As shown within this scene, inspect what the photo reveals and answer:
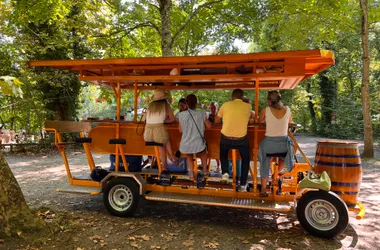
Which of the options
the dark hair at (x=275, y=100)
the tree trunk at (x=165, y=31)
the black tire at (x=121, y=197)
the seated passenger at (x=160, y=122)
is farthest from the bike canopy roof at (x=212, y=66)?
the tree trunk at (x=165, y=31)

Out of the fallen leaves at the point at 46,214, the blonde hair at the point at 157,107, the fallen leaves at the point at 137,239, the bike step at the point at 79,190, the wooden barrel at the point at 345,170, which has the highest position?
→ the blonde hair at the point at 157,107

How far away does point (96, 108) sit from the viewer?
231 feet

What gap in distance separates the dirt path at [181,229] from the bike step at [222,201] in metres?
0.40

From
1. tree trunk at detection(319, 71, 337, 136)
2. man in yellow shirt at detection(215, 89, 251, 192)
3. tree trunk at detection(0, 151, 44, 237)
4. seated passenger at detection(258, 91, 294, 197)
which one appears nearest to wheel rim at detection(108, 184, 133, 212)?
tree trunk at detection(0, 151, 44, 237)

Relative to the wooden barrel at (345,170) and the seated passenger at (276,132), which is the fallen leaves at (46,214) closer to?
the seated passenger at (276,132)

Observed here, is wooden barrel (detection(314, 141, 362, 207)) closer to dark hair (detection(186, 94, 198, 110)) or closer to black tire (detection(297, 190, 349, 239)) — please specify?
black tire (detection(297, 190, 349, 239))

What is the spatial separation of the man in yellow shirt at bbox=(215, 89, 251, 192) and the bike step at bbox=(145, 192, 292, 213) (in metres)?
0.36

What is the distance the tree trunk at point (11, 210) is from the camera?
3.95 m

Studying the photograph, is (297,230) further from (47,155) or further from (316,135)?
(316,135)

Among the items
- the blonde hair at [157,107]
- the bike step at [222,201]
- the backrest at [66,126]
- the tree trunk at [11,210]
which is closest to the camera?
the tree trunk at [11,210]

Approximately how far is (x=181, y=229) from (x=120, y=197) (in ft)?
4.23

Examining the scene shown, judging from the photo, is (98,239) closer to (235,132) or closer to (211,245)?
(211,245)

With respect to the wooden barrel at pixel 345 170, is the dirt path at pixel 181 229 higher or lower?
lower

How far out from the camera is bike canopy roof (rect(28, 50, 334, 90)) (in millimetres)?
4637
